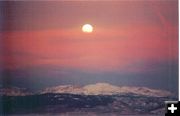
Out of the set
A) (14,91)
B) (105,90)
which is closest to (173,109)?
(105,90)

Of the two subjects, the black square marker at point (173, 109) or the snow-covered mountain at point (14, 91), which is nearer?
the black square marker at point (173, 109)

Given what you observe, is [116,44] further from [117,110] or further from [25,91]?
[25,91]

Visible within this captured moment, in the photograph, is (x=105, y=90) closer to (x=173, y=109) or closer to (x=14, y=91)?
(x=14, y=91)

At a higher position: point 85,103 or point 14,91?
point 14,91

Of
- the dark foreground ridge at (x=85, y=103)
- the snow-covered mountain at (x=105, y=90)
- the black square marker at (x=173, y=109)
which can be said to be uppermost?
the snow-covered mountain at (x=105, y=90)

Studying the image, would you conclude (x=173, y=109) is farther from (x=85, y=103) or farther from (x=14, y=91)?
(x=14, y=91)

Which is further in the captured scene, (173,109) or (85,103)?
(85,103)

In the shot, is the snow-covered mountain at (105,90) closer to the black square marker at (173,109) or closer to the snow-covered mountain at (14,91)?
the snow-covered mountain at (14,91)

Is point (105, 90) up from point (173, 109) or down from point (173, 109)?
up

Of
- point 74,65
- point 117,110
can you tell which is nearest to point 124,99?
point 117,110

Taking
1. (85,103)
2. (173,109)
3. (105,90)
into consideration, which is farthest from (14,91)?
(173,109)

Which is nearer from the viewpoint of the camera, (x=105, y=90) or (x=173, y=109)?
(x=173, y=109)

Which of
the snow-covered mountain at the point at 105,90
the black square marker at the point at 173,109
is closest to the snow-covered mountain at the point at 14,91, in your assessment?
the snow-covered mountain at the point at 105,90

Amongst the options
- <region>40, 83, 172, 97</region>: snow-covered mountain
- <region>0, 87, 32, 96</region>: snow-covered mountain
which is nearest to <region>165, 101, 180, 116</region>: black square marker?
<region>40, 83, 172, 97</region>: snow-covered mountain
